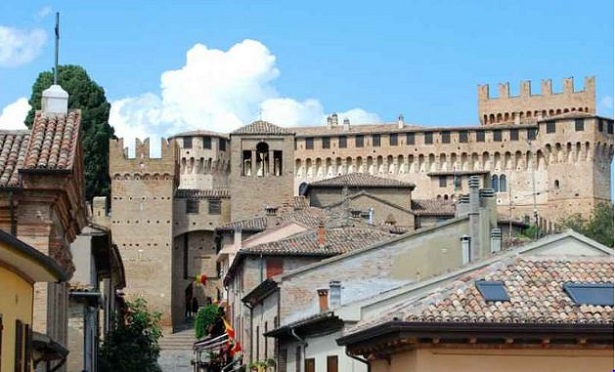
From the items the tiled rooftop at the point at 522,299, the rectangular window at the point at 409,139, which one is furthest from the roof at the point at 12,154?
the rectangular window at the point at 409,139

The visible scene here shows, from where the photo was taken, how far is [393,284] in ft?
113

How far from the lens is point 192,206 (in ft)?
356

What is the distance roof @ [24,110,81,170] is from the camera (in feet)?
73.5

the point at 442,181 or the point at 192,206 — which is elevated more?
the point at 442,181

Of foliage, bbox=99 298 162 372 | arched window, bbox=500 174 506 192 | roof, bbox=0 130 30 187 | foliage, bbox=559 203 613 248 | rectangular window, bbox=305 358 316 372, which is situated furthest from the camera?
arched window, bbox=500 174 506 192

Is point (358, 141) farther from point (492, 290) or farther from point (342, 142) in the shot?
point (492, 290)

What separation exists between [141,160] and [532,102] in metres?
49.0

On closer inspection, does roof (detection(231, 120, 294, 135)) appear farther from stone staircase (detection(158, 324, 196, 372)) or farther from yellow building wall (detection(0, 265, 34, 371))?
yellow building wall (detection(0, 265, 34, 371))

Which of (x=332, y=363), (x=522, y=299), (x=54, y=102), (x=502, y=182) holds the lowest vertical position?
(x=332, y=363)

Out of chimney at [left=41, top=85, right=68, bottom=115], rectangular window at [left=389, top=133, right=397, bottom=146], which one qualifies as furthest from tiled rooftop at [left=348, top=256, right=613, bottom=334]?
rectangular window at [left=389, top=133, right=397, bottom=146]

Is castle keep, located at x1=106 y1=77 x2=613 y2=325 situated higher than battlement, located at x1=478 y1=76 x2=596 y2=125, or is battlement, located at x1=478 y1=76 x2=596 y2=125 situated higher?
battlement, located at x1=478 y1=76 x2=596 y2=125

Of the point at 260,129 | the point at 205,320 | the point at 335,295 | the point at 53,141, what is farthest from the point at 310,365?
the point at 260,129

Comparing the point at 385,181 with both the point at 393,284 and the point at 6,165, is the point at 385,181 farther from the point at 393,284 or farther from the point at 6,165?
the point at 6,165

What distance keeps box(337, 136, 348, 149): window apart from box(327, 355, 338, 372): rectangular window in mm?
109094
